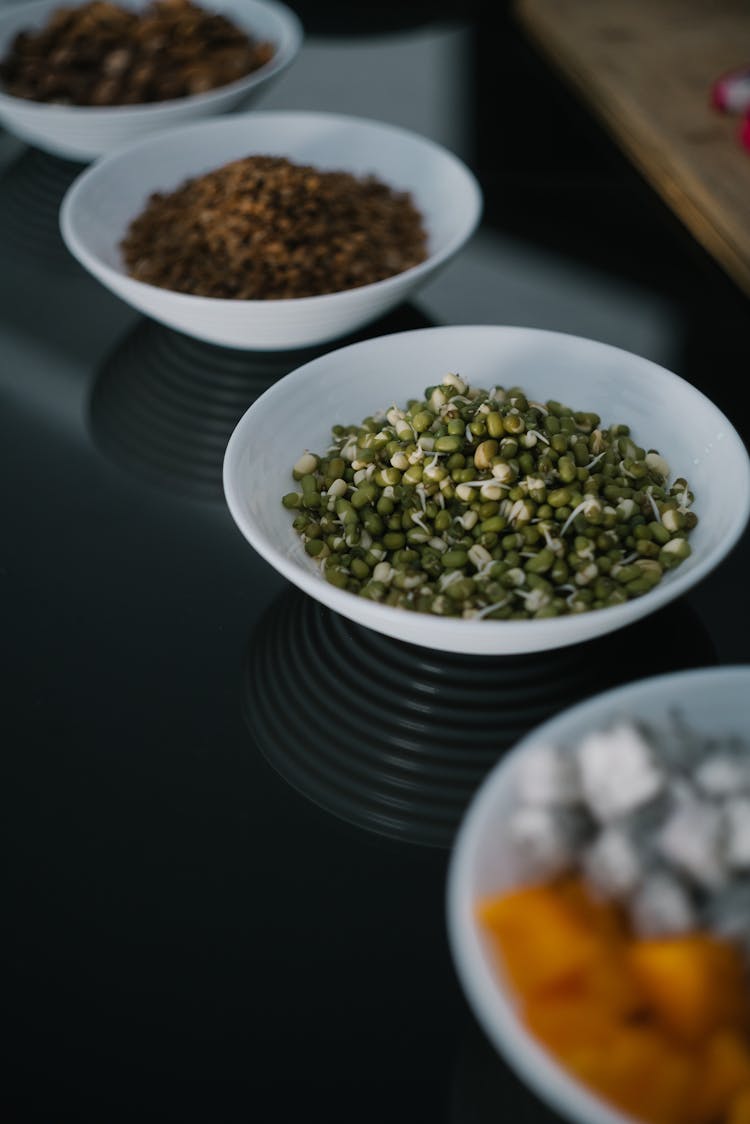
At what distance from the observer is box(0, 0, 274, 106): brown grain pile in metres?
2.03

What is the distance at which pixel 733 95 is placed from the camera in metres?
1.99

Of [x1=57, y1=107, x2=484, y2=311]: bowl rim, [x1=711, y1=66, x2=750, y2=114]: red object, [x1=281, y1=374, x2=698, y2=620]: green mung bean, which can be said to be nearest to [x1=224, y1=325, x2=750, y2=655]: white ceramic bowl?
[x1=281, y1=374, x2=698, y2=620]: green mung bean

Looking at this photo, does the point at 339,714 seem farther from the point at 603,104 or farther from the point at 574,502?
the point at 603,104

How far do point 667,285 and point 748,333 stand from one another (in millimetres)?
159

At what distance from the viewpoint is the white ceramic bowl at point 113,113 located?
189 cm

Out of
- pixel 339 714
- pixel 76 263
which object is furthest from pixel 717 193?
pixel 339 714

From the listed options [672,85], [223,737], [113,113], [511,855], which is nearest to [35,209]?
[113,113]

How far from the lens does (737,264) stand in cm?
174

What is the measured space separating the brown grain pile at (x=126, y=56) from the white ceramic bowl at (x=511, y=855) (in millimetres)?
1565

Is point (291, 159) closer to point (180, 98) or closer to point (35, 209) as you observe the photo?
point (180, 98)

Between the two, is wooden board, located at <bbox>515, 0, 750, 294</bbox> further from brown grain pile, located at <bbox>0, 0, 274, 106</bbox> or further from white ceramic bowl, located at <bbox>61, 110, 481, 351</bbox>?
brown grain pile, located at <bbox>0, 0, 274, 106</bbox>

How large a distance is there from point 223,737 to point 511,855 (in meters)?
0.41

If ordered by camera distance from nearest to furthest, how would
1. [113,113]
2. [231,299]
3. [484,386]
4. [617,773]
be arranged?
[617,773]
[484,386]
[231,299]
[113,113]

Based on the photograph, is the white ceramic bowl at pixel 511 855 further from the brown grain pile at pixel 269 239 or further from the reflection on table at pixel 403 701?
the brown grain pile at pixel 269 239
